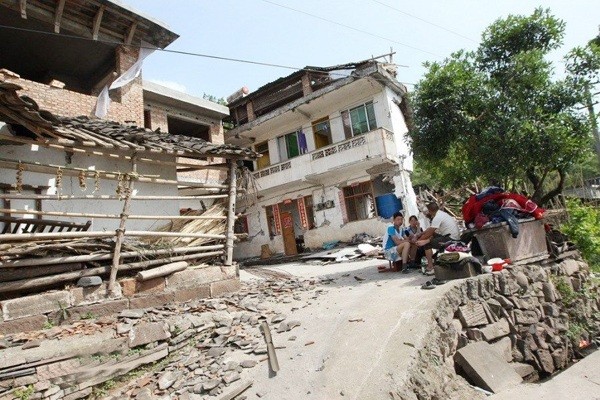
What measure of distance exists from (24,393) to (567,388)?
650 centimetres

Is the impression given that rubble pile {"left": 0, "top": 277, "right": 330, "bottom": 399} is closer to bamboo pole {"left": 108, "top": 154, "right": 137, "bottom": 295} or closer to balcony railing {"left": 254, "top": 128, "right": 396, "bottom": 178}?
bamboo pole {"left": 108, "top": 154, "right": 137, "bottom": 295}

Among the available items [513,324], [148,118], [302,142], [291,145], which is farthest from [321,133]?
[513,324]

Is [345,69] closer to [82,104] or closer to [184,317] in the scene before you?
[82,104]

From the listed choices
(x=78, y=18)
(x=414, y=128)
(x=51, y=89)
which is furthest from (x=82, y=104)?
(x=414, y=128)

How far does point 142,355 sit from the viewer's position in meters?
4.20

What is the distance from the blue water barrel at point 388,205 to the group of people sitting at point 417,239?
7.18 m

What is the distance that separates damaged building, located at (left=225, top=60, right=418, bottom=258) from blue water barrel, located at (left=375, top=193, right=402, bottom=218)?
0.14 ft

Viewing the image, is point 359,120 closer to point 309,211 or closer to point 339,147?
point 339,147

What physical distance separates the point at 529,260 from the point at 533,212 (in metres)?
0.96

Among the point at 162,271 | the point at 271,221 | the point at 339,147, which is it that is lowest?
the point at 162,271

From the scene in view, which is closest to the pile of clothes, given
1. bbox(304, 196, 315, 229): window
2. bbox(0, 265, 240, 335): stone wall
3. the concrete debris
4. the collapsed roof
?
the concrete debris

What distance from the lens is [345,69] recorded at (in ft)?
53.5

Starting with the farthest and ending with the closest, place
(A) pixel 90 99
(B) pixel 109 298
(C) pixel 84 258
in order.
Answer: (A) pixel 90 99 < (B) pixel 109 298 < (C) pixel 84 258

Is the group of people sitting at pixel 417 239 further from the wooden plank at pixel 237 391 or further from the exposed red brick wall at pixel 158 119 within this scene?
the exposed red brick wall at pixel 158 119
